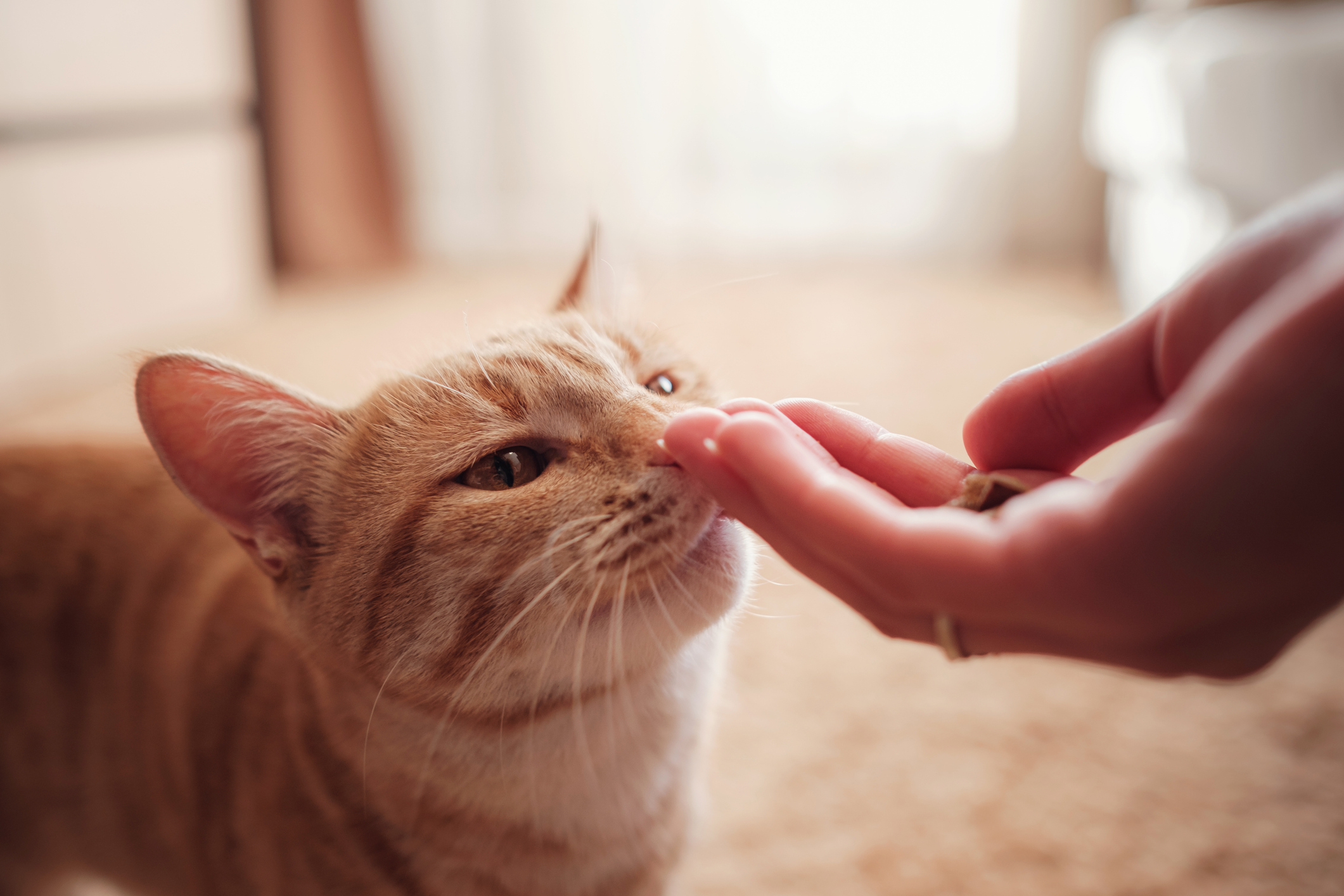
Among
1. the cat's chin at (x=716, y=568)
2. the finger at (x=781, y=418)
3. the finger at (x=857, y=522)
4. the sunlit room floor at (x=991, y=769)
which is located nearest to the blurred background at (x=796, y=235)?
the sunlit room floor at (x=991, y=769)

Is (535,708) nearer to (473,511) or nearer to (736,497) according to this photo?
(473,511)

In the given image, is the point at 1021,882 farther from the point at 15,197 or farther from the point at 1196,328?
the point at 15,197

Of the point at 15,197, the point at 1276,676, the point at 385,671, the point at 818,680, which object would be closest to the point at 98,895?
the point at 385,671

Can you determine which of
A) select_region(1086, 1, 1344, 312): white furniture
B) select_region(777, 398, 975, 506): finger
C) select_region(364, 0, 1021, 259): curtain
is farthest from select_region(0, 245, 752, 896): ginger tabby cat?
select_region(364, 0, 1021, 259): curtain

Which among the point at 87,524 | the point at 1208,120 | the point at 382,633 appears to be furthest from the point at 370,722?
the point at 1208,120

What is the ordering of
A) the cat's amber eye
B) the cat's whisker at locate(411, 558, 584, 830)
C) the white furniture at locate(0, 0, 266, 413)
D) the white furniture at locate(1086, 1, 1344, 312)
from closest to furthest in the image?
the cat's whisker at locate(411, 558, 584, 830), the cat's amber eye, the white furniture at locate(1086, 1, 1344, 312), the white furniture at locate(0, 0, 266, 413)

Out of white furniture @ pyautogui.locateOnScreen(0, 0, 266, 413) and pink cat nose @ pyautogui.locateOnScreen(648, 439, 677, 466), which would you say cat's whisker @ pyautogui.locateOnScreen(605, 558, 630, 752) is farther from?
white furniture @ pyautogui.locateOnScreen(0, 0, 266, 413)

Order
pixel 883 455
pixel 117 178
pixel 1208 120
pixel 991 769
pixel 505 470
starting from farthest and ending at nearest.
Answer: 1. pixel 117 178
2. pixel 1208 120
3. pixel 991 769
4. pixel 505 470
5. pixel 883 455
